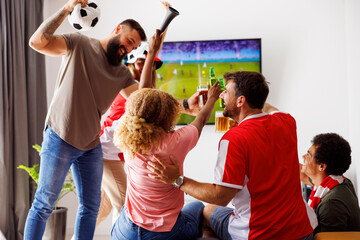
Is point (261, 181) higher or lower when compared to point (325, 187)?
higher

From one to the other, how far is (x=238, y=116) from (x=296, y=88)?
7.47ft

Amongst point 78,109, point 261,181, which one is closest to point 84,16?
point 78,109

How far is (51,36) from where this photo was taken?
1972mm

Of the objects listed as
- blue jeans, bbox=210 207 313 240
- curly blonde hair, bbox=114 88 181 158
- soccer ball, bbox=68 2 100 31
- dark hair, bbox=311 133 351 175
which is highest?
soccer ball, bbox=68 2 100 31

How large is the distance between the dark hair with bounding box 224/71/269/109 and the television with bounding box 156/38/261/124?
210 centimetres

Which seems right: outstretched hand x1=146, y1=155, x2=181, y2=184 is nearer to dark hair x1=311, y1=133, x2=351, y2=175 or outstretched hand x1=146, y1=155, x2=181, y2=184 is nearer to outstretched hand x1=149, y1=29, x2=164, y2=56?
outstretched hand x1=149, y1=29, x2=164, y2=56

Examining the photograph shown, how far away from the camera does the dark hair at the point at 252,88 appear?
1720mm

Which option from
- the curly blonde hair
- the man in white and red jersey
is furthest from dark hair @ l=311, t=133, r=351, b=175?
the curly blonde hair

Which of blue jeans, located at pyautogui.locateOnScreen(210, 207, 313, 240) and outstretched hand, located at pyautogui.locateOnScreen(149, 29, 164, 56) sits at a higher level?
outstretched hand, located at pyautogui.locateOnScreen(149, 29, 164, 56)

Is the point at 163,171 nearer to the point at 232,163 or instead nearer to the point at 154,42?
the point at 232,163

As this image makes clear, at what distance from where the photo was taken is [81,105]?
2.09 meters

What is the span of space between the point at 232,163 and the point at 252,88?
1.26ft

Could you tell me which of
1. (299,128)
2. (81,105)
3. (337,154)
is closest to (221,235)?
(337,154)

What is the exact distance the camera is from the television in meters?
3.84
